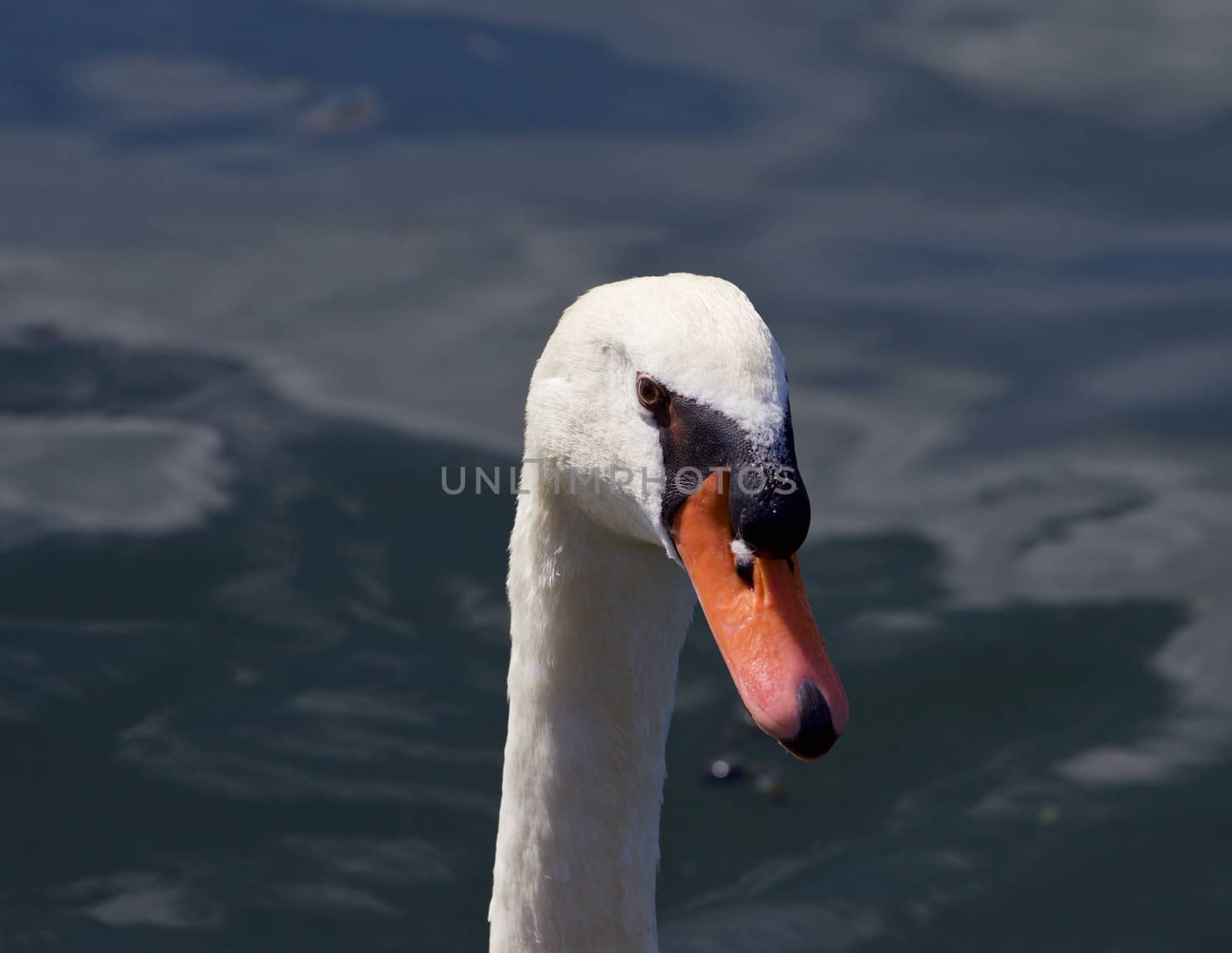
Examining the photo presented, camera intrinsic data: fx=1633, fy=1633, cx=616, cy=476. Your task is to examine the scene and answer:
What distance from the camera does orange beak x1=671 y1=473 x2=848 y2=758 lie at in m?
3.12

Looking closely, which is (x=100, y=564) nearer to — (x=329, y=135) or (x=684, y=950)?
(x=684, y=950)

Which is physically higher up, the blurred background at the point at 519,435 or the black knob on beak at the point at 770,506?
the blurred background at the point at 519,435

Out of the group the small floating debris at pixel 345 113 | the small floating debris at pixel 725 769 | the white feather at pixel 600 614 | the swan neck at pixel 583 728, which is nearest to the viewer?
the white feather at pixel 600 614

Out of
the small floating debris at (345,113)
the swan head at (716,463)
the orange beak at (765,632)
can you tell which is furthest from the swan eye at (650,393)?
the small floating debris at (345,113)

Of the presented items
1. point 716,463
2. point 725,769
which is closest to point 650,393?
point 716,463

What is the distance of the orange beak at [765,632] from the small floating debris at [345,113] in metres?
6.98

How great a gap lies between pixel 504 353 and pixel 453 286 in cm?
69

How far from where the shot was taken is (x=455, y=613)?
6.79 meters

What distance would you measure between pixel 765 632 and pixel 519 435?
14.7ft

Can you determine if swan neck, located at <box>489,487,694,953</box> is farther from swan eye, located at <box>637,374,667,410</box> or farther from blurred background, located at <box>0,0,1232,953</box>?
blurred background, located at <box>0,0,1232,953</box>

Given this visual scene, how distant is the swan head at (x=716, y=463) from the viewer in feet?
10.4

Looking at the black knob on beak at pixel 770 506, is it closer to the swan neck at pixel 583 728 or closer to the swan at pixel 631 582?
the swan at pixel 631 582

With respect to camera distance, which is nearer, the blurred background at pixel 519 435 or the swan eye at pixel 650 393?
the swan eye at pixel 650 393

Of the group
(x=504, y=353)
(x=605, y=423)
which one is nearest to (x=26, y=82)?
(x=504, y=353)
